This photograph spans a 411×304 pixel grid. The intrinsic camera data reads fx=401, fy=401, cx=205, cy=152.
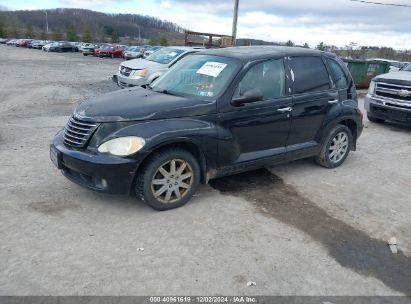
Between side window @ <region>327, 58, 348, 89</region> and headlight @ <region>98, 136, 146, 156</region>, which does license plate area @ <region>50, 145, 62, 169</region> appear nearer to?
headlight @ <region>98, 136, 146, 156</region>

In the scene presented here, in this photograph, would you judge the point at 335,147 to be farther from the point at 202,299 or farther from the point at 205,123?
the point at 202,299

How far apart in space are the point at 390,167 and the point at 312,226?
3009 mm

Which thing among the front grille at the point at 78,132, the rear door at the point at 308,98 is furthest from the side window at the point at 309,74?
the front grille at the point at 78,132

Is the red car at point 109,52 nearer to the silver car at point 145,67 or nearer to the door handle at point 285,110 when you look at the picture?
the silver car at point 145,67

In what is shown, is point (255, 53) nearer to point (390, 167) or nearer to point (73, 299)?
point (390, 167)

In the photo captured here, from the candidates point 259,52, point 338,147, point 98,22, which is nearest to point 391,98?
point 338,147

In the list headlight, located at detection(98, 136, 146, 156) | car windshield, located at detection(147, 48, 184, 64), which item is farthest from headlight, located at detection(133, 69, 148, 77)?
headlight, located at detection(98, 136, 146, 156)

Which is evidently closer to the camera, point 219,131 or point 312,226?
point 312,226

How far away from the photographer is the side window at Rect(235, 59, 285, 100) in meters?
4.92

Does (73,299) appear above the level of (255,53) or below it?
below

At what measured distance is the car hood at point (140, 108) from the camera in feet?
14.0

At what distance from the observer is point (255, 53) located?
5223mm

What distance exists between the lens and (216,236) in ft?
13.1

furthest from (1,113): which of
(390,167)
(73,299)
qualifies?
(390,167)
